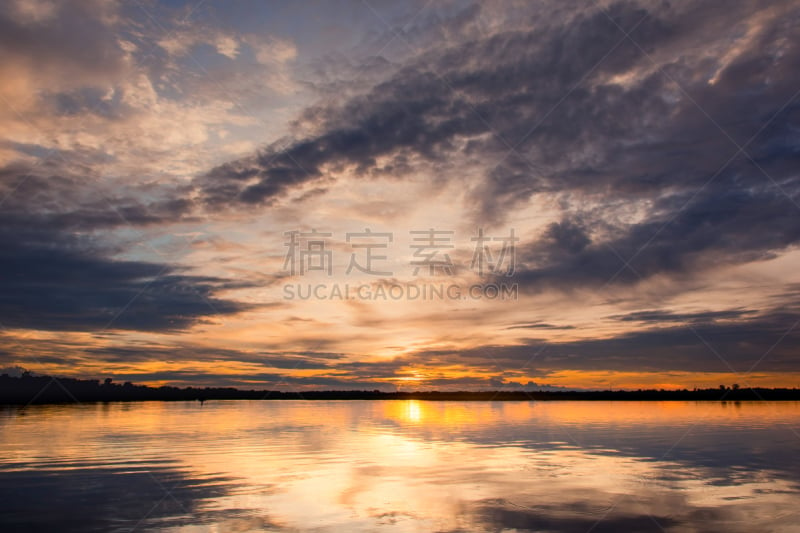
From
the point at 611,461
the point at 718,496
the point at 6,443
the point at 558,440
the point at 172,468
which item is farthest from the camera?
the point at 558,440

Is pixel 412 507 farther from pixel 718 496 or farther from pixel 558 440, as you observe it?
pixel 558 440

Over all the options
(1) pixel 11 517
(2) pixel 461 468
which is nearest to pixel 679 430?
(2) pixel 461 468

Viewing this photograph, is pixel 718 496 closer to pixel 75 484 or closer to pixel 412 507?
pixel 412 507

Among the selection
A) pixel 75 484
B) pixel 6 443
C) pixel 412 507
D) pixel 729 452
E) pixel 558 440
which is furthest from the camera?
pixel 558 440

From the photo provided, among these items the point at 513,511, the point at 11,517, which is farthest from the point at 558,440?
the point at 11,517

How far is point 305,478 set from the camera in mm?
26031

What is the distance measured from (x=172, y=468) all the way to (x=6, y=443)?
20.2 m

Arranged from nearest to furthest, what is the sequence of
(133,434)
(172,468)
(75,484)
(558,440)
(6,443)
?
(75,484)
(172,468)
(6,443)
(558,440)
(133,434)

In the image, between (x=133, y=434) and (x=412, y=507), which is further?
(x=133, y=434)

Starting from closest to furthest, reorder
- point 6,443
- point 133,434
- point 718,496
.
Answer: point 718,496
point 6,443
point 133,434

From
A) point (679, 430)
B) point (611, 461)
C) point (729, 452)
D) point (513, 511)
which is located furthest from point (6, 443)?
point (679, 430)

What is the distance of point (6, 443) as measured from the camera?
40.4m

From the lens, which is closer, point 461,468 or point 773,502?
point 773,502

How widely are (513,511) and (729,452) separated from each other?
78.2 feet
